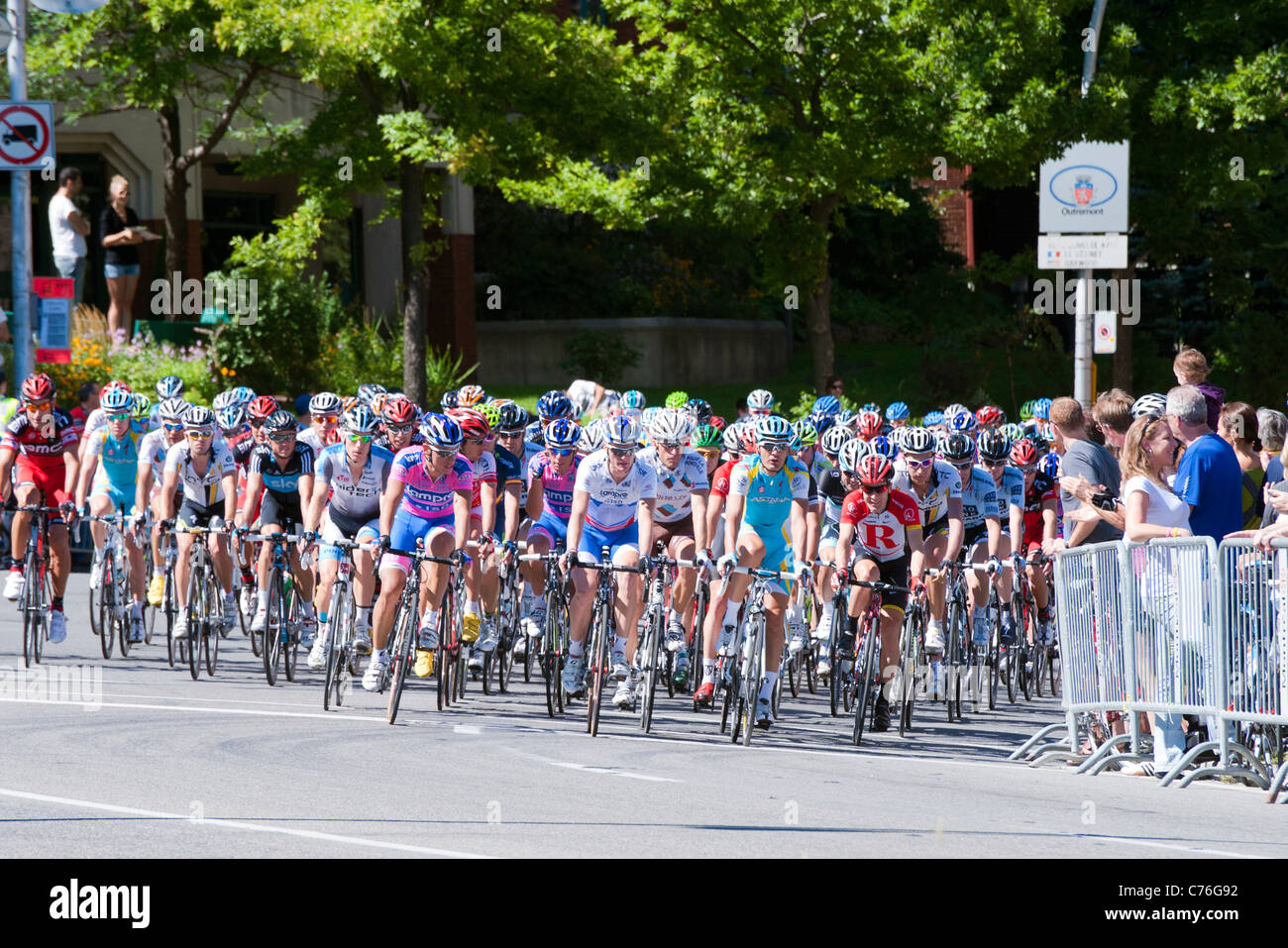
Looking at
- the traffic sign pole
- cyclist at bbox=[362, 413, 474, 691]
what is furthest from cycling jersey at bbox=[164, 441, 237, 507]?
the traffic sign pole

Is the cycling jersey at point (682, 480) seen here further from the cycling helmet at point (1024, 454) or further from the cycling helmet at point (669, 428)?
the cycling helmet at point (1024, 454)

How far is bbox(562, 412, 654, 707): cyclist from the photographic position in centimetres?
1181

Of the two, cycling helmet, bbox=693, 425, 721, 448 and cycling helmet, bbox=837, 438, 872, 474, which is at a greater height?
cycling helmet, bbox=693, 425, 721, 448

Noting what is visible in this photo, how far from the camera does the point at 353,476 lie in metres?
13.0

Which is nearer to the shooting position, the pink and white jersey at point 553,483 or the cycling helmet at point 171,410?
the pink and white jersey at point 553,483

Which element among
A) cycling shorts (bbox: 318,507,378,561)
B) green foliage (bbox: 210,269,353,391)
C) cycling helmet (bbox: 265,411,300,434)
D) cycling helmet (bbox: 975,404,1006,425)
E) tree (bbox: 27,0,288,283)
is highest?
tree (bbox: 27,0,288,283)

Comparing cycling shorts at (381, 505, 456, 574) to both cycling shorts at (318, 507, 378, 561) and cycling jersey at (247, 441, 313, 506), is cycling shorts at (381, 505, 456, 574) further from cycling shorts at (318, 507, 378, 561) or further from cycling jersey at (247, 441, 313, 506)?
cycling jersey at (247, 441, 313, 506)

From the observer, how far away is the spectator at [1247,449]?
38.7 ft

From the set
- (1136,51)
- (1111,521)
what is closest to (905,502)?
(1111,521)

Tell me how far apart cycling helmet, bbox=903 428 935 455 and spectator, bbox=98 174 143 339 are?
1583 cm

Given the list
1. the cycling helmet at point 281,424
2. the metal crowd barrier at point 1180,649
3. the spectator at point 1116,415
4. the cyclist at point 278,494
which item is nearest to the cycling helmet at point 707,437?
the cyclist at point 278,494

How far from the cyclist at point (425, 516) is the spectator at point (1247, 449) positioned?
4.93 metres

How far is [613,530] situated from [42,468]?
18.0 feet

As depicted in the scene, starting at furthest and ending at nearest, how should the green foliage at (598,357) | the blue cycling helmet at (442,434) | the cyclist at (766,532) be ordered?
the green foliage at (598,357) < the blue cycling helmet at (442,434) < the cyclist at (766,532)
